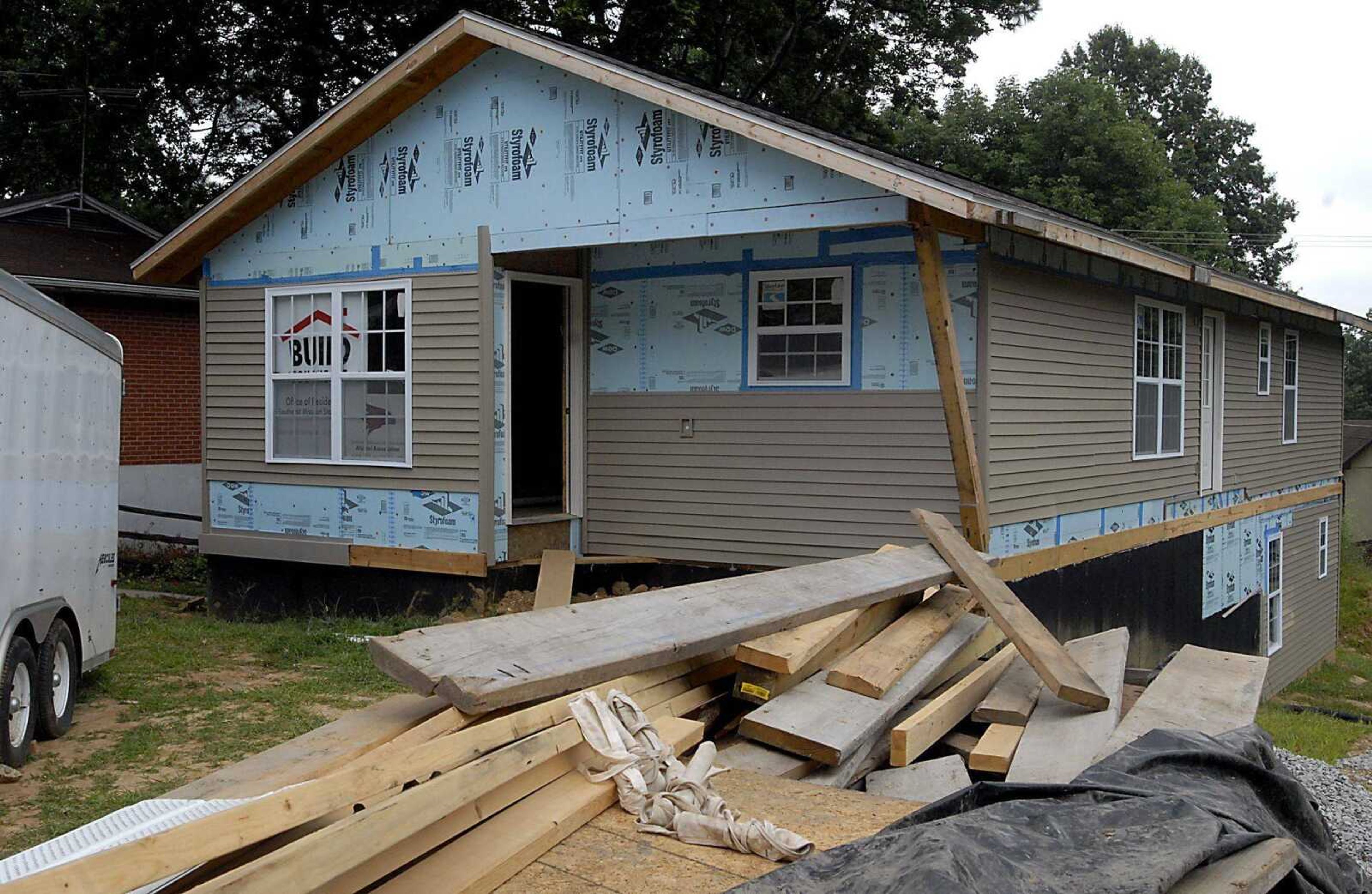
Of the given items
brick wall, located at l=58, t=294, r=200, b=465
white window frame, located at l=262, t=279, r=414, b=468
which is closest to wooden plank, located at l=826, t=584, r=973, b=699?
white window frame, located at l=262, t=279, r=414, b=468

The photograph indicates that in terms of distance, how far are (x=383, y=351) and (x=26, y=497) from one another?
4.82 metres

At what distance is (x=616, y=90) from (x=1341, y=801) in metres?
7.93

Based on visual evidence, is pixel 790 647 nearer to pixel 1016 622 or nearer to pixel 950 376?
pixel 1016 622

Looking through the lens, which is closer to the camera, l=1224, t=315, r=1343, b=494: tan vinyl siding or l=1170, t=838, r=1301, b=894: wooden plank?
l=1170, t=838, r=1301, b=894: wooden plank

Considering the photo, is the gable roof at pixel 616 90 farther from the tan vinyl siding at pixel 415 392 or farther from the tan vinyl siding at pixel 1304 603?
the tan vinyl siding at pixel 1304 603

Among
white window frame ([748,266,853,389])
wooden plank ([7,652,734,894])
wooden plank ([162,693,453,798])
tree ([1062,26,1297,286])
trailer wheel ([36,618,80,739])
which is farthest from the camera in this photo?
tree ([1062,26,1297,286])

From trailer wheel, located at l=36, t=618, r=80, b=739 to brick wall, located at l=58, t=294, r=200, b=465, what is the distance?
10.6 meters

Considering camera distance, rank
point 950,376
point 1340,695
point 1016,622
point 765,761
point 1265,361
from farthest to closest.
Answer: point 1340,695 < point 1265,361 < point 950,376 < point 1016,622 < point 765,761

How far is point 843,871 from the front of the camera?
3338 mm

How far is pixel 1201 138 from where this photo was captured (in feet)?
181

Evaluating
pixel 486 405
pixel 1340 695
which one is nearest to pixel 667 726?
pixel 486 405

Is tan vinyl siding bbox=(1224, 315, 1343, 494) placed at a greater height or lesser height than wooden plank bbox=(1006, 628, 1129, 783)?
greater

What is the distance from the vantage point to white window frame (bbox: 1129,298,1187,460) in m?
12.4

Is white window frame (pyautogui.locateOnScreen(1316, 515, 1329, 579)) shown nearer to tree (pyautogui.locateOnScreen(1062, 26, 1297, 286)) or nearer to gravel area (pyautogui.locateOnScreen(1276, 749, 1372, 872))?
gravel area (pyautogui.locateOnScreen(1276, 749, 1372, 872))
